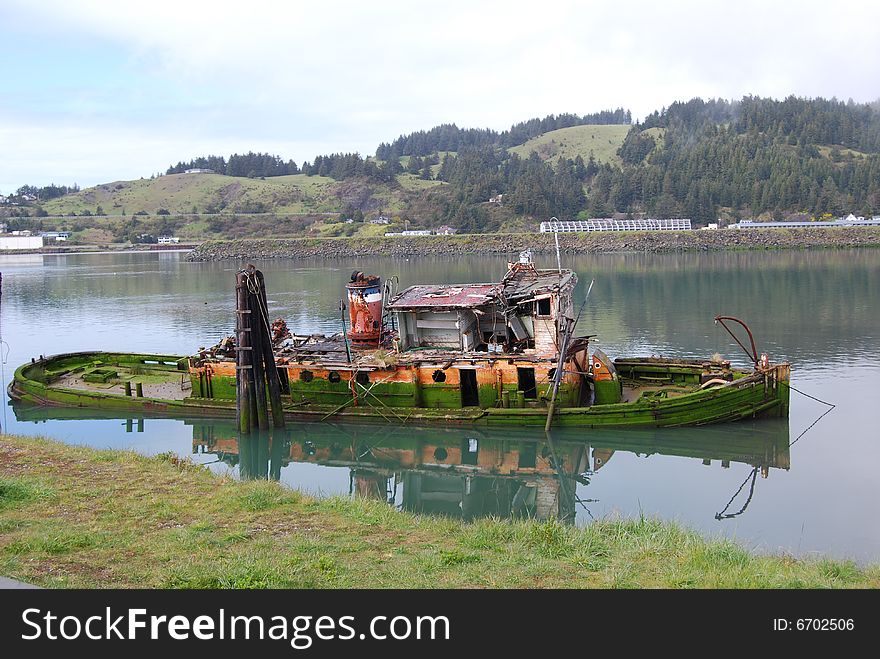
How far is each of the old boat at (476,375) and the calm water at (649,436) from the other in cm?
75

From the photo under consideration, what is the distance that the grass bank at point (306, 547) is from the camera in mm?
10133

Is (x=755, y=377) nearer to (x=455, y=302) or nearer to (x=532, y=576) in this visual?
(x=455, y=302)

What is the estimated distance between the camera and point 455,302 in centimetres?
2570

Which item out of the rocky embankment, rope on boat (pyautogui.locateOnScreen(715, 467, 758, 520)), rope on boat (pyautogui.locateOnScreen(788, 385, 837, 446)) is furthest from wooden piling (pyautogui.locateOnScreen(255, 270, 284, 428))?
the rocky embankment

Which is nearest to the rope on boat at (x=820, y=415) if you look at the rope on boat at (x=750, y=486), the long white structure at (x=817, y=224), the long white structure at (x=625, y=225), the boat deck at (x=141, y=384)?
the rope on boat at (x=750, y=486)

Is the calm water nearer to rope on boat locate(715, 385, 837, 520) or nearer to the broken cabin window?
rope on boat locate(715, 385, 837, 520)

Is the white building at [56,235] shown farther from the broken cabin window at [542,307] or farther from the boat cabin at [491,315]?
the broken cabin window at [542,307]

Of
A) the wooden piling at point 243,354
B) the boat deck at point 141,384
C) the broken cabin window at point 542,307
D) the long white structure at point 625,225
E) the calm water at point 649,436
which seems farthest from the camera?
the long white structure at point 625,225

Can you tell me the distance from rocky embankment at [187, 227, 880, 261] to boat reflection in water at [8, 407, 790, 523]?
9952cm

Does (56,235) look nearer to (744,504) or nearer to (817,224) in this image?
(817,224)

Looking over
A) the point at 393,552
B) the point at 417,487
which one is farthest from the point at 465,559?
the point at 417,487

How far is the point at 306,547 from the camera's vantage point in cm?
1167

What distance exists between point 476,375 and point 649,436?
5.74m

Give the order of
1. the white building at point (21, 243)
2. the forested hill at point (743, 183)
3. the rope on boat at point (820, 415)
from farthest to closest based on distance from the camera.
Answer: the white building at point (21, 243), the forested hill at point (743, 183), the rope on boat at point (820, 415)
